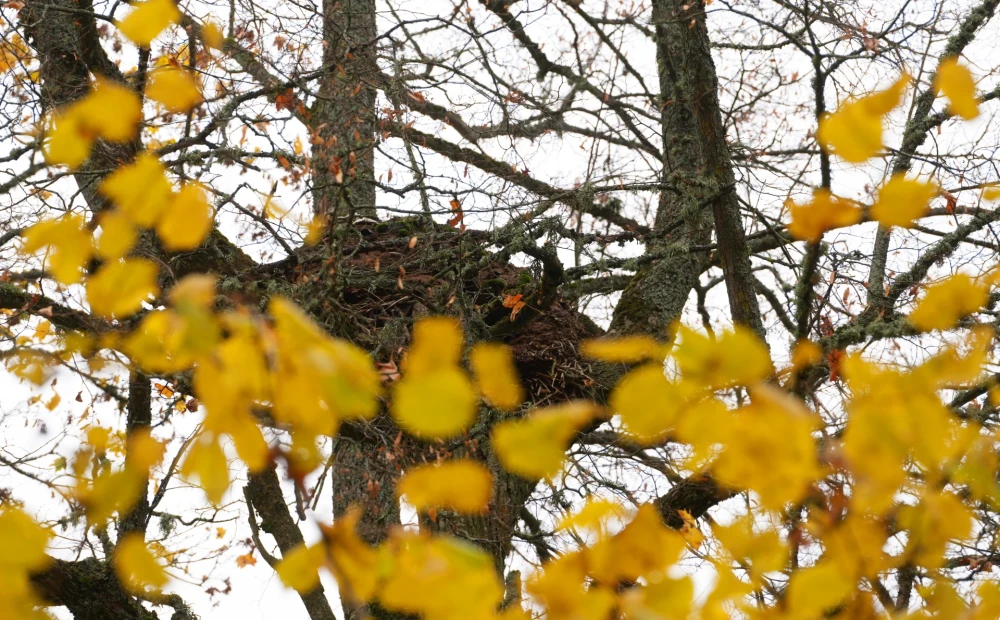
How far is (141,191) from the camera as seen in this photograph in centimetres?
125

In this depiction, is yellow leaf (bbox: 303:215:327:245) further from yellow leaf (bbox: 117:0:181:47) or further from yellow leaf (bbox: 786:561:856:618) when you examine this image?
yellow leaf (bbox: 786:561:856:618)

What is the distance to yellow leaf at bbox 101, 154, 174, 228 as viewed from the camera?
48.7 inches

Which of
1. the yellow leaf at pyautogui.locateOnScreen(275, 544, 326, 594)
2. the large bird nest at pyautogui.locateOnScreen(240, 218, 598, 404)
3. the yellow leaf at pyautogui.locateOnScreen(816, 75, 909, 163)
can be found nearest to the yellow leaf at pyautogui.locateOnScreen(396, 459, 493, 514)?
the yellow leaf at pyautogui.locateOnScreen(275, 544, 326, 594)

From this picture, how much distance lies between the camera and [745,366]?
3.72 feet

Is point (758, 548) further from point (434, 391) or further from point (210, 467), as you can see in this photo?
point (210, 467)

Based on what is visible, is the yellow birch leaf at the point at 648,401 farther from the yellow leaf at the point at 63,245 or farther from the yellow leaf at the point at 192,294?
the yellow leaf at the point at 63,245

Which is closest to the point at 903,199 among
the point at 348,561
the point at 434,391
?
the point at 434,391

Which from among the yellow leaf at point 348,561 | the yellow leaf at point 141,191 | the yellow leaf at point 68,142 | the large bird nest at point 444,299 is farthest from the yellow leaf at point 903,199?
the large bird nest at point 444,299

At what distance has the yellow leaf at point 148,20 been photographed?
4.13 ft

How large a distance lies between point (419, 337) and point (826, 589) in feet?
2.23

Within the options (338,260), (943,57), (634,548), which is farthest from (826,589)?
(943,57)

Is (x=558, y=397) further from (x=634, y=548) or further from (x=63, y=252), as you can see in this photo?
(x=63, y=252)

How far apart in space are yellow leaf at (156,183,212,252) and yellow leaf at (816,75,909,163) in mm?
920

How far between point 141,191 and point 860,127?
3.41 ft
